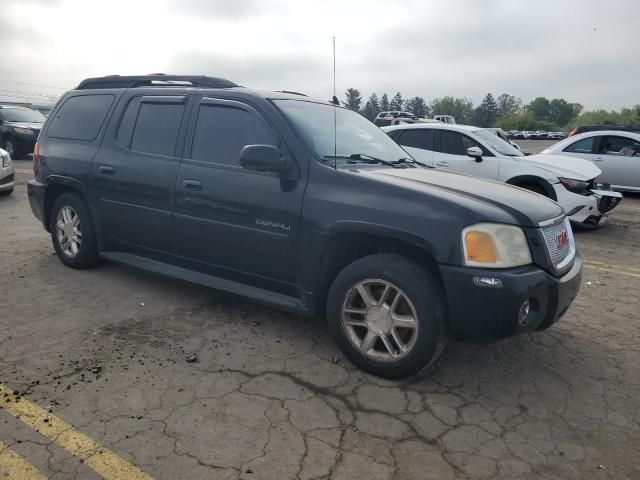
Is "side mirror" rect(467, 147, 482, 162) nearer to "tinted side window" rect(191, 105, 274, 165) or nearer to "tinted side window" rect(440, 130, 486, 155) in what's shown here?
"tinted side window" rect(440, 130, 486, 155)

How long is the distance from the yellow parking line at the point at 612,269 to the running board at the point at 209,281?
13.5ft

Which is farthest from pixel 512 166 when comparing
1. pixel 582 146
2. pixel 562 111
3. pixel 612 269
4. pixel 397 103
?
pixel 562 111

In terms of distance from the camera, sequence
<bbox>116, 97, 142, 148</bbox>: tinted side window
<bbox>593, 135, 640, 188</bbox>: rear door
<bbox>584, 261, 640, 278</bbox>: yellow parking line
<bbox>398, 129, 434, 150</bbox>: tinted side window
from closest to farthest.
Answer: <bbox>116, 97, 142, 148</bbox>: tinted side window → <bbox>584, 261, 640, 278</bbox>: yellow parking line → <bbox>398, 129, 434, 150</bbox>: tinted side window → <bbox>593, 135, 640, 188</bbox>: rear door

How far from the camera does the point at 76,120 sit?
5078 mm

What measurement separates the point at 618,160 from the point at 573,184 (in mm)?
4471

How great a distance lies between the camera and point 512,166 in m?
7.90

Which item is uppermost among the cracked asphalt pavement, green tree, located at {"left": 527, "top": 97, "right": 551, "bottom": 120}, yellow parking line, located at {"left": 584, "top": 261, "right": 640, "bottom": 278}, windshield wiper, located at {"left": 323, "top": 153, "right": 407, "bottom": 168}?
green tree, located at {"left": 527, "top": 97, "right": 551, "bottom": 120}

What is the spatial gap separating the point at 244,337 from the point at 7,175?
8.07 metres

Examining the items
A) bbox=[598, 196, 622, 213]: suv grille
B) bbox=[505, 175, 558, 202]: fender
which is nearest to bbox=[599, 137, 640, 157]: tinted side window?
bbox=[598, 196, 622, 213]: suv grille

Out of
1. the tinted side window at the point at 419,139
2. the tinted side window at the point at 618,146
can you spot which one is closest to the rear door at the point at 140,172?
the tinted side window at the point at 419,139

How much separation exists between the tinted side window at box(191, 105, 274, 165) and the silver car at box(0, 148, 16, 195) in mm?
7214

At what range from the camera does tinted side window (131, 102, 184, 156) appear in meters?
4.25

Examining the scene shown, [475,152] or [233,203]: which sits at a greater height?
[475,152]

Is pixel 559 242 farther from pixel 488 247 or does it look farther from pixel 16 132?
pixel 16 132
